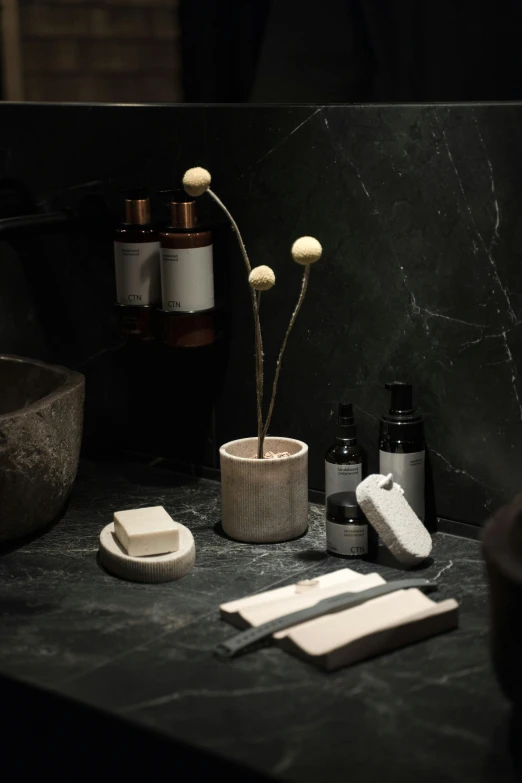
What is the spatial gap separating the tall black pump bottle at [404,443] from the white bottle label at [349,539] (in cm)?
10

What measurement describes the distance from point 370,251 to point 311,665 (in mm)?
635

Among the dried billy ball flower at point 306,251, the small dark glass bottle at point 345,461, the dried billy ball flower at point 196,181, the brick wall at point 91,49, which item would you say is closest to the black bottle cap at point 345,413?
the small dark glass bottle at point 345,461

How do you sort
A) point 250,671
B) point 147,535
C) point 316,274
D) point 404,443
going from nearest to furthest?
point 250,671, point 147,535, point 404,443, point 316,274

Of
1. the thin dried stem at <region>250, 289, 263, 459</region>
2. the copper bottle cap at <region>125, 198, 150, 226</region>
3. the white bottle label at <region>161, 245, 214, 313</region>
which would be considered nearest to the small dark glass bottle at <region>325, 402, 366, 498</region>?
the thin dried stem at <region>250, 289, 263, 459</region>

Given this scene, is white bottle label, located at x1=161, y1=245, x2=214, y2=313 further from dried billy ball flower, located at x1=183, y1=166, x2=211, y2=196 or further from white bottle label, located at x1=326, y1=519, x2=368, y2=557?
white bottle label, located at x1=326, y1=519, x2=368, y2=557

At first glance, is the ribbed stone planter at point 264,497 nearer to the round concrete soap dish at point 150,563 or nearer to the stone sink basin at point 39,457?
the round concrete soap dish at point 150,563

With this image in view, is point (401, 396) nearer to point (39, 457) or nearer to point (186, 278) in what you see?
point (186, 278)

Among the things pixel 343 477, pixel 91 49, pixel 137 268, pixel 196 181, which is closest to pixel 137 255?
pixel 137 268

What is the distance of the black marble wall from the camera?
1.43 meters

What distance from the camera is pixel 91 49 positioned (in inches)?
79.9

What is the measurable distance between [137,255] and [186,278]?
0.33ft

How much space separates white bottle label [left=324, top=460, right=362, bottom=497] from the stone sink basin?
378 millimetres

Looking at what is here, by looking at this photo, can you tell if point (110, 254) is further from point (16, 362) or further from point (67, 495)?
point (67, 495)

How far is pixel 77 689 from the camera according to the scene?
1.11 metres
